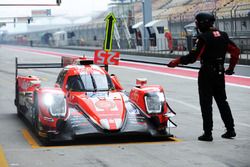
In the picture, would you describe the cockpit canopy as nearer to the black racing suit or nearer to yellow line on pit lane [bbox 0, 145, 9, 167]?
the black racing suit

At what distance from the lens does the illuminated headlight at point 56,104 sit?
9.39 meters

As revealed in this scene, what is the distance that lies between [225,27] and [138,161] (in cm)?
3331

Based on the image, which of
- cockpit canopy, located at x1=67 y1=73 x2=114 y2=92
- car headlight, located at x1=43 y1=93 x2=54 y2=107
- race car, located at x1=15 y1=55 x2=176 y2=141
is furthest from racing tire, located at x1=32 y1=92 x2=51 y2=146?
cockpit canopy, located at x1=67 y1=73 x2=114 y2=92

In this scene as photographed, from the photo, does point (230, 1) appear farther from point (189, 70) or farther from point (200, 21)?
point (200, 21)

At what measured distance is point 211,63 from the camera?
9.34 meters

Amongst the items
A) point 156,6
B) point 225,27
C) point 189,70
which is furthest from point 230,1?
point 156,6

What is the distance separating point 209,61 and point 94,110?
194cm

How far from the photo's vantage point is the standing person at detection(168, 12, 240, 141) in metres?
9.23

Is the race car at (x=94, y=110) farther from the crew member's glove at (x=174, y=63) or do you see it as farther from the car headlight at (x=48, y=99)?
the crew member's glove at (x=174, y=63)

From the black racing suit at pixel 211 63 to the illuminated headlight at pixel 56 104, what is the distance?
1973 mm

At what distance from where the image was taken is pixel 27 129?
36.5 feet

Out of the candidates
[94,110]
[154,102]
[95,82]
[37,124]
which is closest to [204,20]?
[154,102]

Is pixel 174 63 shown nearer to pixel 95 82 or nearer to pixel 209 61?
pixel 209 61

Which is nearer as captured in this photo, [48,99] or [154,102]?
[48,99]
